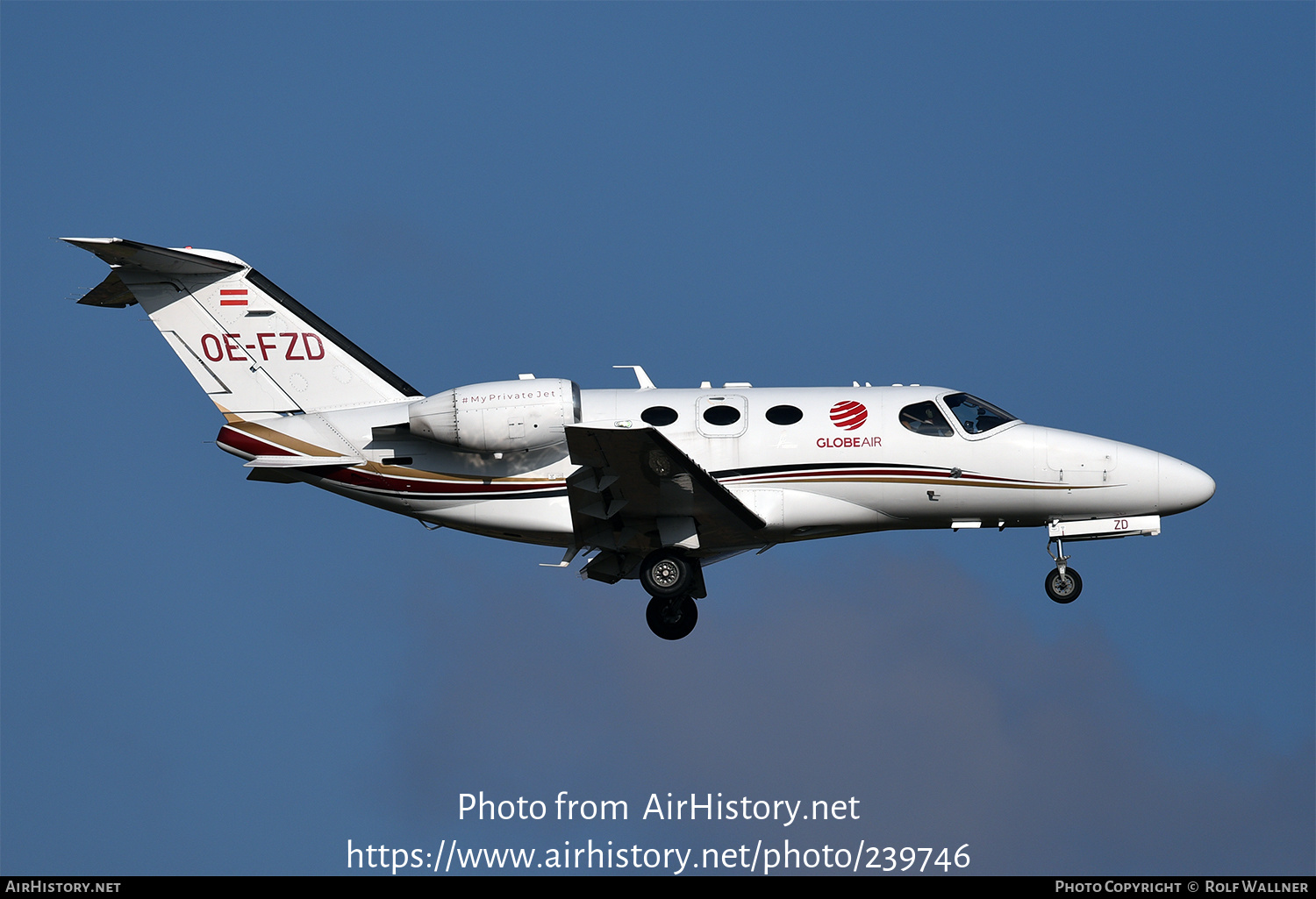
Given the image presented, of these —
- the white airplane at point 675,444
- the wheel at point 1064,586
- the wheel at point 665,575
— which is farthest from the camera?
the wheel at point 1064,586

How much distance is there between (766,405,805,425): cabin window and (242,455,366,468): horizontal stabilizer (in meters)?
5.94

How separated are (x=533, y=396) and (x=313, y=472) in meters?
3.73

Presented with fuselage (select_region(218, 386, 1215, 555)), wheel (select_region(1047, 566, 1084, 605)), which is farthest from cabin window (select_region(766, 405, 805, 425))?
wheel (select_region(1047, 566, 1084, 605))

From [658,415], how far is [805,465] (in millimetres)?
2211

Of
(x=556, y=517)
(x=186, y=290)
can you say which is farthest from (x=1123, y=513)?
(x=186, y=290)

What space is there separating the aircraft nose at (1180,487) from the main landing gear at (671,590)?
272 inches

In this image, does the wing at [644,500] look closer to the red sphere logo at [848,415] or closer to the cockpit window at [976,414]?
the red sphere logo at [848,415]

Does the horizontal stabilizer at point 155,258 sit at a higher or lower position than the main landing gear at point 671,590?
higher

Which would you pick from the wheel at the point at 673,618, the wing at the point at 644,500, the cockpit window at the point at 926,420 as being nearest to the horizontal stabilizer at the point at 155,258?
the wing at the point at 644,500

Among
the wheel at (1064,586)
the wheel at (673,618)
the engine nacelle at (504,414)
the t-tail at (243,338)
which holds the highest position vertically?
the t-tail at (243,338)

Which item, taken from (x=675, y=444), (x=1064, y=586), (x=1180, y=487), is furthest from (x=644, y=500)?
(x=1180, y=487)

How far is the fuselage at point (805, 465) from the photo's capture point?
21609 millimetres

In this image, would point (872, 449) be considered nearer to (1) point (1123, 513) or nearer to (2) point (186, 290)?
(1) point (1123, 513)

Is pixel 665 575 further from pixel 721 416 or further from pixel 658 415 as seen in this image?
pixel 721 416
